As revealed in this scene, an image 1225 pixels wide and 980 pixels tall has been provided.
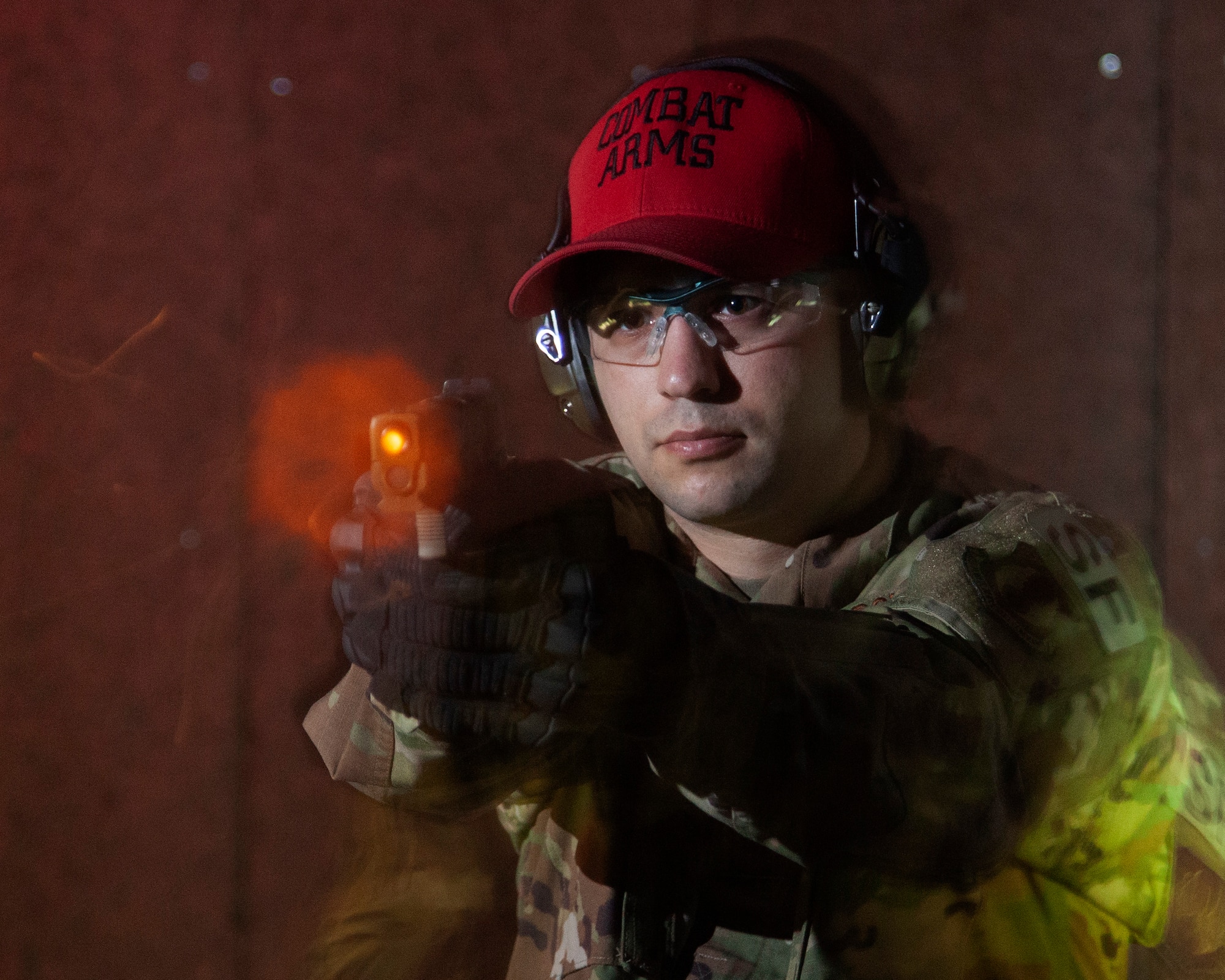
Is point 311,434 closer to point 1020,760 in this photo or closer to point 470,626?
point 470,626

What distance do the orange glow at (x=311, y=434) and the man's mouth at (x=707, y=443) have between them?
6.4 inches

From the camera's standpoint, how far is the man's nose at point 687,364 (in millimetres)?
534

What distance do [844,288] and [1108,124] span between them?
204 millimetres

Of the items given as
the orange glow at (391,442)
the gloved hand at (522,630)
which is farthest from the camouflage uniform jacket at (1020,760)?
the orange glow at (391,442)

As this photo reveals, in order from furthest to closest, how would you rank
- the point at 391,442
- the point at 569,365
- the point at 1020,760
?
the point at 569,365
the point at 1020,760
the point at 391,442

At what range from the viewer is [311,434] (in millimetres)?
543

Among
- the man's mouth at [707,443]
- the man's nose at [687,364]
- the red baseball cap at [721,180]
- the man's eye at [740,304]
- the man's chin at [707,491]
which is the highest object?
the red baseball cap at [721,180]

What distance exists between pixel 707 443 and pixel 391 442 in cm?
26

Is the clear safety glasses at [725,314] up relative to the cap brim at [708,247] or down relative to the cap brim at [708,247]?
down

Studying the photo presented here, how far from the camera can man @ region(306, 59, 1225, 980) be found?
0.42 metres

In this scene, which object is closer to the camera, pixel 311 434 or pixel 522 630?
pixel 522 630

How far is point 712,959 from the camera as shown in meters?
0.56

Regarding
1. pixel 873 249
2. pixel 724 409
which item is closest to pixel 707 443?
pixel 724 409

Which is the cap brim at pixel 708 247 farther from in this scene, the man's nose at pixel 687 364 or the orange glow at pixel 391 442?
the orange glow at pixel 391 442
